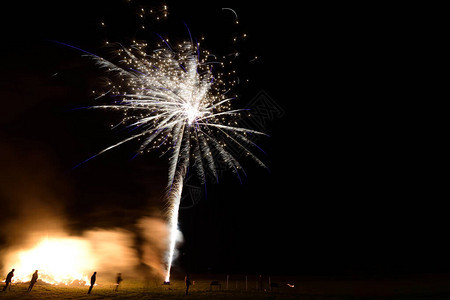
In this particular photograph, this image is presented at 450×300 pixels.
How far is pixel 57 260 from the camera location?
1853cm

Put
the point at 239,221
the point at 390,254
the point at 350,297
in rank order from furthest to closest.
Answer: the point at 239,221 → the point at 390,254 → the point at 350,297

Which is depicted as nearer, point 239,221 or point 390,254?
point 390,254

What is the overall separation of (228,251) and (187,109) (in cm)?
2447

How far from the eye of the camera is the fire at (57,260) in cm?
1716

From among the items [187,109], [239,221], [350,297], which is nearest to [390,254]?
[239,221]

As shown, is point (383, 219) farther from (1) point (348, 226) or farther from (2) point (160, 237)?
(2) point (160, 237)

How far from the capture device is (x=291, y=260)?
1305 inches

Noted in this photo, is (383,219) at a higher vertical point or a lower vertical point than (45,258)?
higher

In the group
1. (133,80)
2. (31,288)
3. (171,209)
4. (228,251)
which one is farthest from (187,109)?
(228,251)

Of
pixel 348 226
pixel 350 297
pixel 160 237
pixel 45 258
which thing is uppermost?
pixel 348 226

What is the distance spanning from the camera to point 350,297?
12453 millimetres

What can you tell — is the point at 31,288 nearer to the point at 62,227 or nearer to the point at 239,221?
the point at 62,227

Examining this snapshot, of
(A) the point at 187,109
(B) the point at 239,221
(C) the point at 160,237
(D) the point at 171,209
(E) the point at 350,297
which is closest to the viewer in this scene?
(E) the point at 350,297

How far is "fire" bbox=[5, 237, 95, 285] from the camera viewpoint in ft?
56.3
